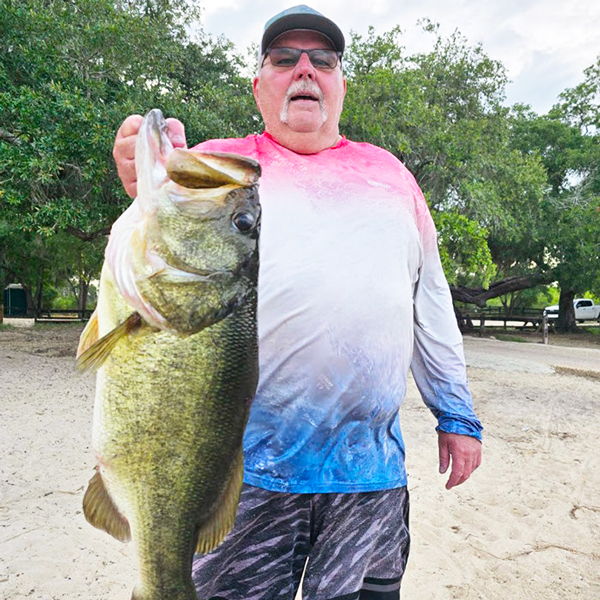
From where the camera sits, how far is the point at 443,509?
16.5 feet

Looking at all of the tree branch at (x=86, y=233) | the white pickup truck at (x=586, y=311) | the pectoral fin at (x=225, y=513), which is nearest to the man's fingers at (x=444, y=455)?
the pectoral fin at (x=225, y=513)

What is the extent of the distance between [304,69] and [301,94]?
94 millimetres

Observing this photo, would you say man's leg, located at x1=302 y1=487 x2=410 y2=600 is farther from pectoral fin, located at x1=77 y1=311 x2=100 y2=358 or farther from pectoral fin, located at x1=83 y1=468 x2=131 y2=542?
pectoral fin, located at x1=77 y1=311 x2=100 y2=358

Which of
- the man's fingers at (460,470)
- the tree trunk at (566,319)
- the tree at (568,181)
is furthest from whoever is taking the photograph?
the tree trunk at (566,319)

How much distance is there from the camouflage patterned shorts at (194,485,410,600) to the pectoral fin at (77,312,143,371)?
750 mm

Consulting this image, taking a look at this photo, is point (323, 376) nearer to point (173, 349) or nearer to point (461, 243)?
point (173, 349)

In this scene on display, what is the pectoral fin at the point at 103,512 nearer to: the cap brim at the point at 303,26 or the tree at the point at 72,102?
the cap brim at the point at 303,26

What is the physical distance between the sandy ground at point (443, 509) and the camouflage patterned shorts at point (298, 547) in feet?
6.87

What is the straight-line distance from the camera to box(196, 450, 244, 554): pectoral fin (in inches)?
57.6

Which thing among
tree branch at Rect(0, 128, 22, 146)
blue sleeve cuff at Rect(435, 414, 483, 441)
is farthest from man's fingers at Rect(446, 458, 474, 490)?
tree branch at Rect(0, 128, 22, 146)

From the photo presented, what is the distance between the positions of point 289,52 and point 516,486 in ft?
16.8

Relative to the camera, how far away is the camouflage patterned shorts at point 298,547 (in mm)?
1834

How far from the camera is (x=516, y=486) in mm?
5680

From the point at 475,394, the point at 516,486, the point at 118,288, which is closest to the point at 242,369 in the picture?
the point at 118,288
